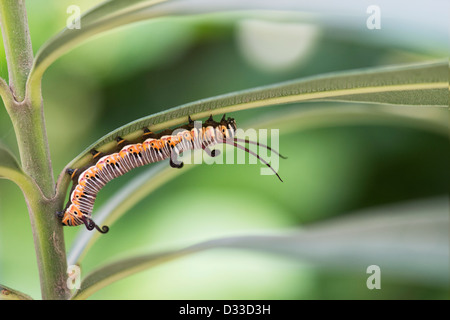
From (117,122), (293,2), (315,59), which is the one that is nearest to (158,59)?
(117,122)

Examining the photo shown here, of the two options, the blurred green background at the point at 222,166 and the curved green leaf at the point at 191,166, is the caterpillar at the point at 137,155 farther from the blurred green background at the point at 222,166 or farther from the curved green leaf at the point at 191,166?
the blurred green background at the point at 222,166

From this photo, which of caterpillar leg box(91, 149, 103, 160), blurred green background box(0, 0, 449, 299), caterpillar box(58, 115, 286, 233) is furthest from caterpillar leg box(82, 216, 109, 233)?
blurred green background box(0, 0, 449, 299)

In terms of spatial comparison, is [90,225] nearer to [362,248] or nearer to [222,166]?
[362,248]

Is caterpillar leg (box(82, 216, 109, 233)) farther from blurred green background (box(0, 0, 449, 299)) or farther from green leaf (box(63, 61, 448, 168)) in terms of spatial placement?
blurred green background (box(0, 0, 449, 299))

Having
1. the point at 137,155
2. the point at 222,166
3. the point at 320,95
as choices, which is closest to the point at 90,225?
the point at 137,155

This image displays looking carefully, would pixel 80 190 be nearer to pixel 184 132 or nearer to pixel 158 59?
pixel 184 132
